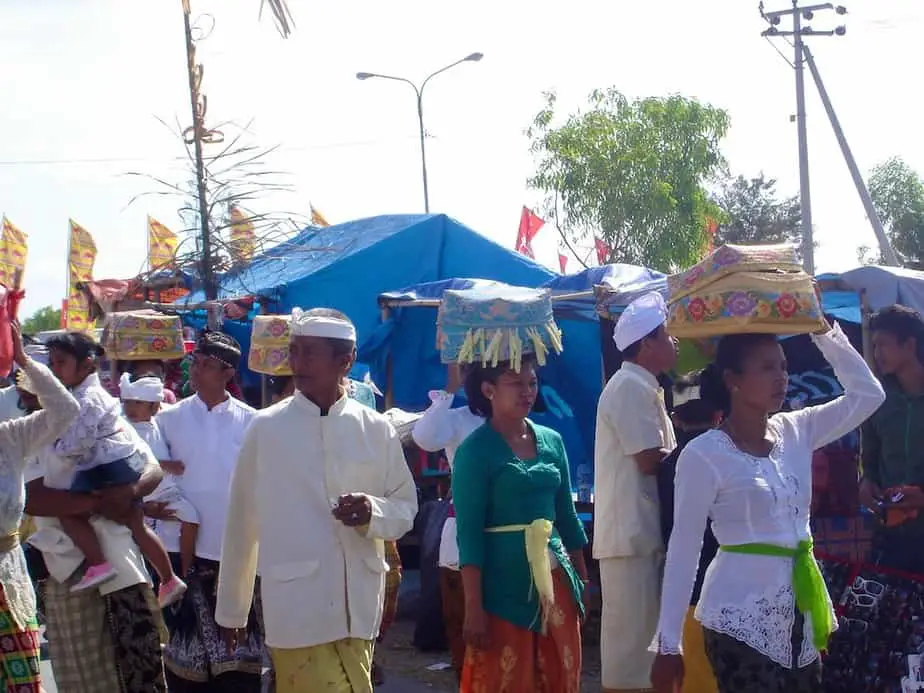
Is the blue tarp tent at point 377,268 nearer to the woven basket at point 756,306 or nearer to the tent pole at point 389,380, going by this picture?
the tent pole at point 389,380

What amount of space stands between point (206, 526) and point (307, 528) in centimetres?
203

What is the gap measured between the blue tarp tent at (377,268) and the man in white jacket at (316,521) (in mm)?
6392

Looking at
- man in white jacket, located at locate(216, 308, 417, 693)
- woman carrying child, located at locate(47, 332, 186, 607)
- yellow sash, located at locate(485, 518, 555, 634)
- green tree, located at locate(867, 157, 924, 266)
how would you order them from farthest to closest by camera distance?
green tree, located at locate(867, 157, 924, 266)
woman carrying child, located at locate(47, 332, 186, 607)
yellow sash, located at locate(485, 518, 555, 634)
man in white jacket, located at locate(216, 308, 417, 693)

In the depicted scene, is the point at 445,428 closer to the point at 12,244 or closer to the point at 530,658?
the point at 530,658

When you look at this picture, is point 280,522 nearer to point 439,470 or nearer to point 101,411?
point 101,411

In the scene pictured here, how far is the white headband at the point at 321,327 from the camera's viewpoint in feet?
14.2

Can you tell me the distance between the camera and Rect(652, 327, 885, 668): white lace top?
363 cm

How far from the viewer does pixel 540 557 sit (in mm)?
4359

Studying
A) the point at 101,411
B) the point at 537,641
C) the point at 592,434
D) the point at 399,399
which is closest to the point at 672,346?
the point at 537,641

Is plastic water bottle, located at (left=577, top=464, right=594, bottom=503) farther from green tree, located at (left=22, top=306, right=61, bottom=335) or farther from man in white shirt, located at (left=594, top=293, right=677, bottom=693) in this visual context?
green tree, located at (left=22, top=306, right=61, bottom=335)

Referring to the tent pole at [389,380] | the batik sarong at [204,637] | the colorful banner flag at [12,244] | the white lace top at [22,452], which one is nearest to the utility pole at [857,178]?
the tent pole at [389,380]

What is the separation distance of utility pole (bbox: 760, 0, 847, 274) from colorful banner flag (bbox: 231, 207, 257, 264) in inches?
560

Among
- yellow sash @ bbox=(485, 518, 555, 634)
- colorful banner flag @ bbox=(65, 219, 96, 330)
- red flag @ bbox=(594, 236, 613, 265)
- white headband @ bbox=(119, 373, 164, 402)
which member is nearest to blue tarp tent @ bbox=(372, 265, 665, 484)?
white headband @ bbox=(119, 373, 164, 402)

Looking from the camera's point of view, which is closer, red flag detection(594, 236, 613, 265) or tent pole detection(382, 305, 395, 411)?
tent pole detection(382, 305, 395, 411)
